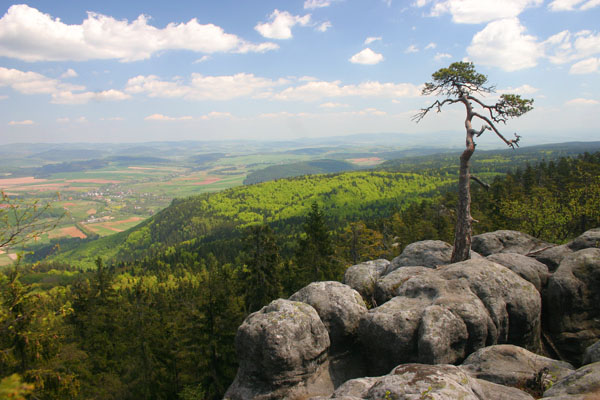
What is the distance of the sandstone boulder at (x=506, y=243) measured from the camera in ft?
85.7

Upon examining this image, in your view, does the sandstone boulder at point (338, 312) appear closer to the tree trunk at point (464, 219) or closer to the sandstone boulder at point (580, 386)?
the tree trunk at point (464, 219)

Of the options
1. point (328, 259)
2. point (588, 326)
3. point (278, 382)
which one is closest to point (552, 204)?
point (588, 326)

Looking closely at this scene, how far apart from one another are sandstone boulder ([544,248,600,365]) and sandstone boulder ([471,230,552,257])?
8.10 m

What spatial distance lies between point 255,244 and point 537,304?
26.9m

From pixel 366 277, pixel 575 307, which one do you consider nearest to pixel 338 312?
pixel 366 277

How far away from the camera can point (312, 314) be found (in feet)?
57.1

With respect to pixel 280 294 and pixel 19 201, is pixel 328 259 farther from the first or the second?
pixel 19 201

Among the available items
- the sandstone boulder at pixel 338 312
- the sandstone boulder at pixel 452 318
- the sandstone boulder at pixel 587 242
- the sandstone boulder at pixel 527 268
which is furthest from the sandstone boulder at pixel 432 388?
the sandstone boulder at pixel 587 242

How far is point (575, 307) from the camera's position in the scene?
56.4 feet

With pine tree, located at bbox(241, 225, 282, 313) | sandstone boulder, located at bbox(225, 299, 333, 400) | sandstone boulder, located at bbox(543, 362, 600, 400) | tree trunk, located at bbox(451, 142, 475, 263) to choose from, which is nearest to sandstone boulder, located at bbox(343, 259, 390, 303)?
tree trunk, located at bbox(451, 142, 475, 263)

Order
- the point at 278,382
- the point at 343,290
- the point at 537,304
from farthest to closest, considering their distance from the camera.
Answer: the point at 343,290 → the point at 537,304 → the point at 278,382

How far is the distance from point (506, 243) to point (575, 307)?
10515 millimetres

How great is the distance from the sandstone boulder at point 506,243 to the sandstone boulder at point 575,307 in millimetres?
8102

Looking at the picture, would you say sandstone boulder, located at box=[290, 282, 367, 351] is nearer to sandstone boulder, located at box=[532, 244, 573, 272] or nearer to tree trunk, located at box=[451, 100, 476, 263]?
tree trunk, located at box=[451, 100, 476, 263]
